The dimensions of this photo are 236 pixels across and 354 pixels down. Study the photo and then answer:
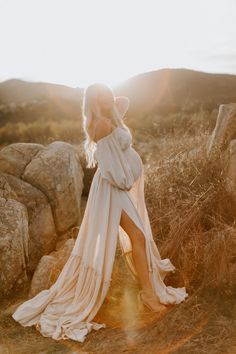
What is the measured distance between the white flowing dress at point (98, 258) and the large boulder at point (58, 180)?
83.5 inches

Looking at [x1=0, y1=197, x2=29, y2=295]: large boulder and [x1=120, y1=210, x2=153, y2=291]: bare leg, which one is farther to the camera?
[x1=0, y1=197, x2=29, y2=295]: large boulder

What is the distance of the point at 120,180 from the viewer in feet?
14.8

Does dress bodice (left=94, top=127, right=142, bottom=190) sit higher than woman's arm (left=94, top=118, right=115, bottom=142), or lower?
lower

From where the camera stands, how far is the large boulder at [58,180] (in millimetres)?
6785

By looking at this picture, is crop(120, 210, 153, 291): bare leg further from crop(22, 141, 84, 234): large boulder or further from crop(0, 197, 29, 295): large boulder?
crop(22, 141, 84, 234): large boulder

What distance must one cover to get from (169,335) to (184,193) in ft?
7.20

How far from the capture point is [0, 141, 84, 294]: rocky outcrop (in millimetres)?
5434

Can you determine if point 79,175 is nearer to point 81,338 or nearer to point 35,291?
point 35,291

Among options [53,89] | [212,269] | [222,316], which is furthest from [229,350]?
[53,89]

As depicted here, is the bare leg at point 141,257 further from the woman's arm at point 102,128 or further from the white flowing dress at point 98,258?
the woman's arm at point 102,128

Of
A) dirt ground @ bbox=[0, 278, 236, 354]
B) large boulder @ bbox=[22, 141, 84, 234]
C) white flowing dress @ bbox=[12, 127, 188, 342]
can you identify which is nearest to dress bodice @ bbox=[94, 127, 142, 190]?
white flowing dress @ bbox=[12, 127, 188, 342]

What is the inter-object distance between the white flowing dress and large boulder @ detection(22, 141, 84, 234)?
2122 mm

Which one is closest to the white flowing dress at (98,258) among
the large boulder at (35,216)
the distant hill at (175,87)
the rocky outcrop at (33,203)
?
the rocky outcrop at (33,203)

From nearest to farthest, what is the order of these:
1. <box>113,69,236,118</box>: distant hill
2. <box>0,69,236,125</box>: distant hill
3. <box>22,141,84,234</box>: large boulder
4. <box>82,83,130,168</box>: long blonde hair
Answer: <box>82,83,130,168</box>: long blonde hair < <box>22,141,84,234</box>: large boulder < <box>0,69,236,125</box>: distant hill < <box>113,69,236,118</box>: distant hill
